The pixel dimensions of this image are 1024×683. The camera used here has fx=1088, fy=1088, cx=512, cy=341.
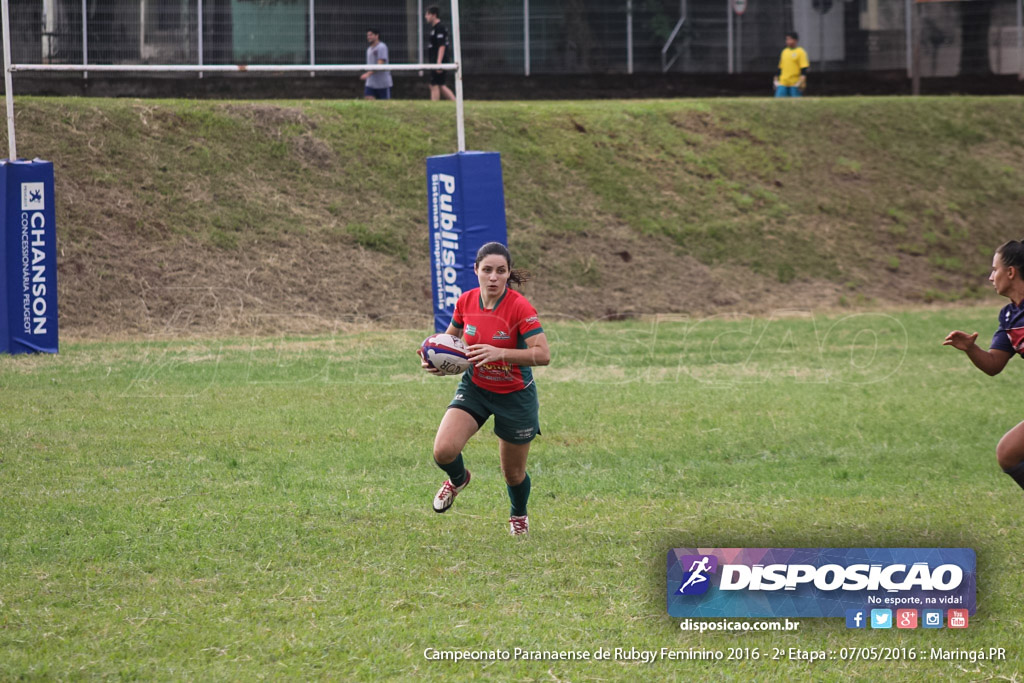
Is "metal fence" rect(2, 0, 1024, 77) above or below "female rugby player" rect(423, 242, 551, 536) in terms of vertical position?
above

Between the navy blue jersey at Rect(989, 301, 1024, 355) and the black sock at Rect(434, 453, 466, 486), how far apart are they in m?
3.48

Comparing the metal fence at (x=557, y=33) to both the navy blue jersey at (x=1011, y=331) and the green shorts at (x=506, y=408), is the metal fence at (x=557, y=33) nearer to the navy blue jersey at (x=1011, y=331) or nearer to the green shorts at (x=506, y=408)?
the green shorts at (x=506, y=408)

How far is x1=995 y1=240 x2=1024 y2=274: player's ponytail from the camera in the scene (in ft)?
21.5

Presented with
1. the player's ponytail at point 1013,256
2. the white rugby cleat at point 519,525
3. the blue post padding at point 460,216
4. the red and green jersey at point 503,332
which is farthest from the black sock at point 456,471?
the blue post padding at point 460,216

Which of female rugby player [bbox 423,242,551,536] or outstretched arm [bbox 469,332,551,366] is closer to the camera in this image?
outstretched arm [bbox 469,332,551,366]

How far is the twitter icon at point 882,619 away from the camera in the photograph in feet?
18.0

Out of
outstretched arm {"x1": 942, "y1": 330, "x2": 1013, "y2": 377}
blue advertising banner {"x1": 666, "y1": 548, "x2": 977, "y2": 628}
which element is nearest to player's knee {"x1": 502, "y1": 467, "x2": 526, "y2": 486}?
blue advertising banner {"x1": 666, "y1": 548, "x2": 977, "y2": 628}

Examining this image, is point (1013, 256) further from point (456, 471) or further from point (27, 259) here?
point (27, 259)

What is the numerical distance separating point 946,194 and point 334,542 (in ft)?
85.2

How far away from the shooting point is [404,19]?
27375 millimetres

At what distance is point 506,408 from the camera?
275 inches

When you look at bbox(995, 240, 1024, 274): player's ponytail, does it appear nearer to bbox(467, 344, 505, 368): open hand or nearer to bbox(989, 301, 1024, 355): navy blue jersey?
bbox(989, 301, 1024, 355): navy blue jersey

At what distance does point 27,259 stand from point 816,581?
13970mm

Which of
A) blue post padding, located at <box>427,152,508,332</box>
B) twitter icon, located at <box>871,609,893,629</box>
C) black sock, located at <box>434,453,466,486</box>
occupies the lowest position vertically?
twitter icon, located at <box>871,609,893,629</box>
